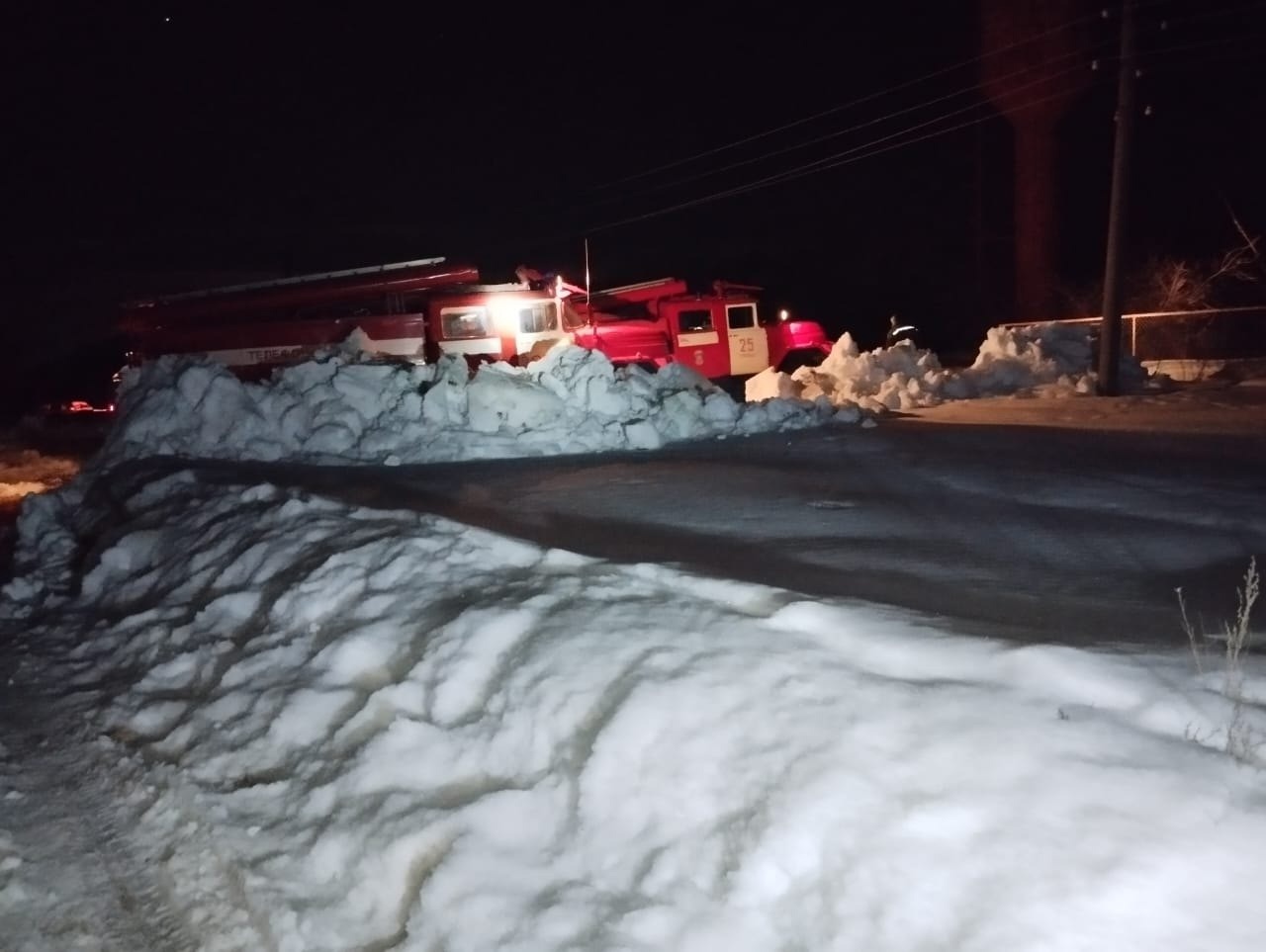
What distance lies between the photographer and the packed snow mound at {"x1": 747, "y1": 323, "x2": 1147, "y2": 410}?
22344 millimetres

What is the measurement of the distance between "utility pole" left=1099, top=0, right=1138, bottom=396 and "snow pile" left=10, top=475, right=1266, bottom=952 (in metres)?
16.4

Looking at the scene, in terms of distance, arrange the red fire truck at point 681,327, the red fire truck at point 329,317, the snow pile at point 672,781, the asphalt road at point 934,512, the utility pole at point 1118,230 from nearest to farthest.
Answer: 1. the snow pile at point 672,781
2. the asphalt road at point 934,512
3. the utility pole at point 1118,230
4. the red fire truck at point 329,317
5. the red fire truck at point 681,327

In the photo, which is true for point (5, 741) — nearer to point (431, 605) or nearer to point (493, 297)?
point (431, 605)

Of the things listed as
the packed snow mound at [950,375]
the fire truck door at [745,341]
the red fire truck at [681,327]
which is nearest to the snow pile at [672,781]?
the packed snow mound at [950,375]

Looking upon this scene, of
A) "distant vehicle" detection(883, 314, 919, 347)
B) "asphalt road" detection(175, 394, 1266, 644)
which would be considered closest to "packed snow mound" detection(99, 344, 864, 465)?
"asphalt road" detection(175, 394, 1266, 644)

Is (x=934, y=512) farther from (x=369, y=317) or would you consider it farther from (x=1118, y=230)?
(x=369, y=317)

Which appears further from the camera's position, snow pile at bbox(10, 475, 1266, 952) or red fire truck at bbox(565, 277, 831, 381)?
red fire truck at bbox(565, 277, 831, 381)

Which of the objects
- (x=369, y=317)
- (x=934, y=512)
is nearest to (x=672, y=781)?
(x=934, y=512)

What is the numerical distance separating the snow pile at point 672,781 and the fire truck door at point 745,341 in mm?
18545

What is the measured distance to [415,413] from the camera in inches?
643

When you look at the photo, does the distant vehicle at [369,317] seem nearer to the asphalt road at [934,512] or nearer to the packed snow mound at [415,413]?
the packed snow mound at [415,413]

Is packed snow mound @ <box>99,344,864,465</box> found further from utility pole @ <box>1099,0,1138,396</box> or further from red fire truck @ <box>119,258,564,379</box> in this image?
utility pole @ <box>1099,0,1138,396</box>

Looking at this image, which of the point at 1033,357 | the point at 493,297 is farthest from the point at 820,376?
the point at 493,297

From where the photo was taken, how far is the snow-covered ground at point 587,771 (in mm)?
3641
